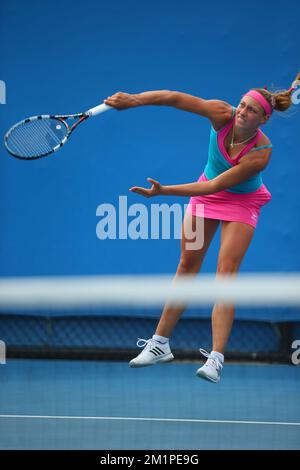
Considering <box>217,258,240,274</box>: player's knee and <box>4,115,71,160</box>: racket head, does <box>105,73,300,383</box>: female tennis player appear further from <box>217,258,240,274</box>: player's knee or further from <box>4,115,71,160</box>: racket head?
<box>4,115,71,160</box>: racket head

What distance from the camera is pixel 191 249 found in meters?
4.93

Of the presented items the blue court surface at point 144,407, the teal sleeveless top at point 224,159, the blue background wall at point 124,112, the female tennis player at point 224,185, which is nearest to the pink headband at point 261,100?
the female tennis player at point 224,185

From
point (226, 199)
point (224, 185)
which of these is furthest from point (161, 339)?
point (224, 185)

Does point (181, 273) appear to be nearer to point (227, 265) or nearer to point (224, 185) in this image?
point (227, 265)

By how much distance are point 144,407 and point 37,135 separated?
82.5 inches

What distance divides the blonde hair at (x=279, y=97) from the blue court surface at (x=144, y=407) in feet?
5.21

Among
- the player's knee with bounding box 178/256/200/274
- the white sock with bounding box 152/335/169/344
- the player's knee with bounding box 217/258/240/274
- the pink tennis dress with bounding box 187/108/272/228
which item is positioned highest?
the pink tennis dress with bounding box 187/108/272/228

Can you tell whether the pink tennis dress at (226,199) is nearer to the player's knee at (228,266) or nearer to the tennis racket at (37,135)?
the player's knee at (228,266)

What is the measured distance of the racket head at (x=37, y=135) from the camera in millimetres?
4906

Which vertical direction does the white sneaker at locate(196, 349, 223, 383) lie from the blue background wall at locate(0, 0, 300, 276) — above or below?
below

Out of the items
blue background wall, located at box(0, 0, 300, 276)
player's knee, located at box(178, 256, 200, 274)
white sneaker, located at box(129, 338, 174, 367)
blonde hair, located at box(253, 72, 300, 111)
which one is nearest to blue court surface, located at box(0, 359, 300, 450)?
white sneaker, located at box(129, 338, 174, 367)

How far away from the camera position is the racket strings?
493 cm
